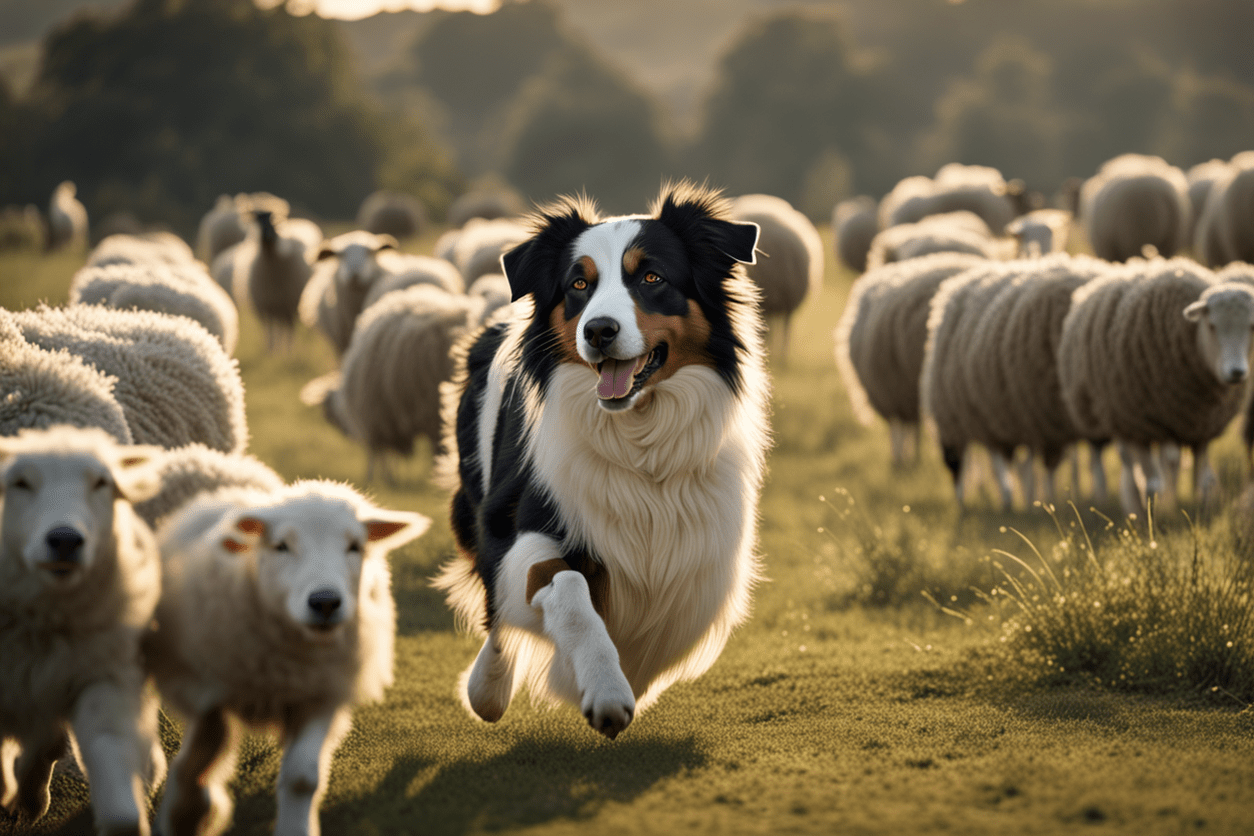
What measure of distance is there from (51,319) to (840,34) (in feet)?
261

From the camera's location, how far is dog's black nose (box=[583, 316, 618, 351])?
3615 millimetres

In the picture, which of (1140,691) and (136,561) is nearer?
(136,561)

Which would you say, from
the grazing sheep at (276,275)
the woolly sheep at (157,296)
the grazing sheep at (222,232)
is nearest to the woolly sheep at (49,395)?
the woolly sheep at (157,296)

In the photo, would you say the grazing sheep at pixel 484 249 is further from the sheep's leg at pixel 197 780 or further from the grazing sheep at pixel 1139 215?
the grazing sheep at pixel 1139 215

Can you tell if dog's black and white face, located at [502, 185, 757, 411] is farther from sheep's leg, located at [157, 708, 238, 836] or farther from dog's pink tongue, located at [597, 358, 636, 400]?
sheep's leg, located at [157, 708, 238, 836]

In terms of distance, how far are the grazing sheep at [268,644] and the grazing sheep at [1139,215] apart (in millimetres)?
17470

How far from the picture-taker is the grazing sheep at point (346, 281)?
14.0 metres

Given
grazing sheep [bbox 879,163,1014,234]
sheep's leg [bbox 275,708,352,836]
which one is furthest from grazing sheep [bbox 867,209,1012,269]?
sheep's leg [bbox 275,708,352,836]

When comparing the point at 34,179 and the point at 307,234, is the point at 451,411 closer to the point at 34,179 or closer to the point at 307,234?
the point at 307,234

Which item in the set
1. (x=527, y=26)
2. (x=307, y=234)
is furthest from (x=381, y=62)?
(x=307, y=234)

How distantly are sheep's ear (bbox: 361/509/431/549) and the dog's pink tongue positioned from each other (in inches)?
33.3

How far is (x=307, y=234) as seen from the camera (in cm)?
2038

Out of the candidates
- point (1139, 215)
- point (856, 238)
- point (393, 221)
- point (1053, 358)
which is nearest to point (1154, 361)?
point (1053, 358)

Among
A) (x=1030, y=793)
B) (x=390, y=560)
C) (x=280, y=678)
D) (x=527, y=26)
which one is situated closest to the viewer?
(x=280, y=678)
